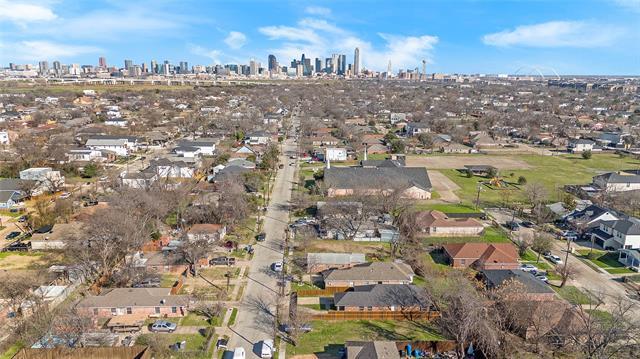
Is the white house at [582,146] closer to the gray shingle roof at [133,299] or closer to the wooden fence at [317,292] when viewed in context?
the wooden fence at [317,292]

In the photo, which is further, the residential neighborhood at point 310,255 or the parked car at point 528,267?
the parked car at point 528,267

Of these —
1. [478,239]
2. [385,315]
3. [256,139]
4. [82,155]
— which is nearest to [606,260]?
[478,239]

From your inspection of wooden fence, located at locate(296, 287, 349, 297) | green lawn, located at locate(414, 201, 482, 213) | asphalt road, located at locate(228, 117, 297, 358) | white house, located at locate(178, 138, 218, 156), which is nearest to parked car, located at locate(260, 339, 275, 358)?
asphalt road, located at locate(228, 117, 297, 358)

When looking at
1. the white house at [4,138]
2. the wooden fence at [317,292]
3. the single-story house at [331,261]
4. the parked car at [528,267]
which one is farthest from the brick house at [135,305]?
the white house at [4,138]

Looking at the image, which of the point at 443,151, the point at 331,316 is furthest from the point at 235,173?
the point at 443,151

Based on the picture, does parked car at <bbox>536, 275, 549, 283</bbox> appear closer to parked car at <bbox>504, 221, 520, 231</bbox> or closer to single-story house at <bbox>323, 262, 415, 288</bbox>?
single-story house at <bbox>323, 262, 415, 288</bbox>

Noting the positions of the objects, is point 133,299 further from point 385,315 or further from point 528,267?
point 528,267

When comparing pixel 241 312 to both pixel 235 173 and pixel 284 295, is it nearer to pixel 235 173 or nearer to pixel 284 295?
pixel 284 295
